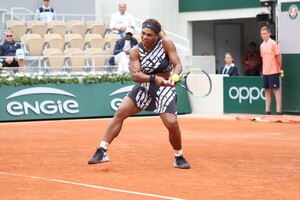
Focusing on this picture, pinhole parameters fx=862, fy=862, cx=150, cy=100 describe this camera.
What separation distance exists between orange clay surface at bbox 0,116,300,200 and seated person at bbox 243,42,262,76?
32.7 feet

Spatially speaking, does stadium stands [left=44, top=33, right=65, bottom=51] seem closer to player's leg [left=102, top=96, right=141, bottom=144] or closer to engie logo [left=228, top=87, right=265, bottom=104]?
engie logo [left=228, top=87, right=265, bottom=104]

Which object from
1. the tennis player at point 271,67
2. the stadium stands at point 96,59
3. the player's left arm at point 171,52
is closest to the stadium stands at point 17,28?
the stadium stands at point 96,59

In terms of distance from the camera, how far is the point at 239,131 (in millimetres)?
18703

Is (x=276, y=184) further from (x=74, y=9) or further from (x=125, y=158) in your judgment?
(x=74, y=9)

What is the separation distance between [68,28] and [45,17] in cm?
81

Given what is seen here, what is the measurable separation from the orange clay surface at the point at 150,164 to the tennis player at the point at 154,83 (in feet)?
1.72

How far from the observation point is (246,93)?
23281 millimetres

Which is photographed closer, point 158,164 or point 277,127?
point 158,164

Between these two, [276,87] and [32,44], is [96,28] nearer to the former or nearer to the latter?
[32,44]

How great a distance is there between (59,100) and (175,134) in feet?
37.3

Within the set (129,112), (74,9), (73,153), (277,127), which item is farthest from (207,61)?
(129,112)

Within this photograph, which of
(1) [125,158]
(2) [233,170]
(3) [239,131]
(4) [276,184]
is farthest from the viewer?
(3) [239,131]

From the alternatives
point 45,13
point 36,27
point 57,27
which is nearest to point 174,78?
point 36,27

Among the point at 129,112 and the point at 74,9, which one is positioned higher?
the point at 74,9
